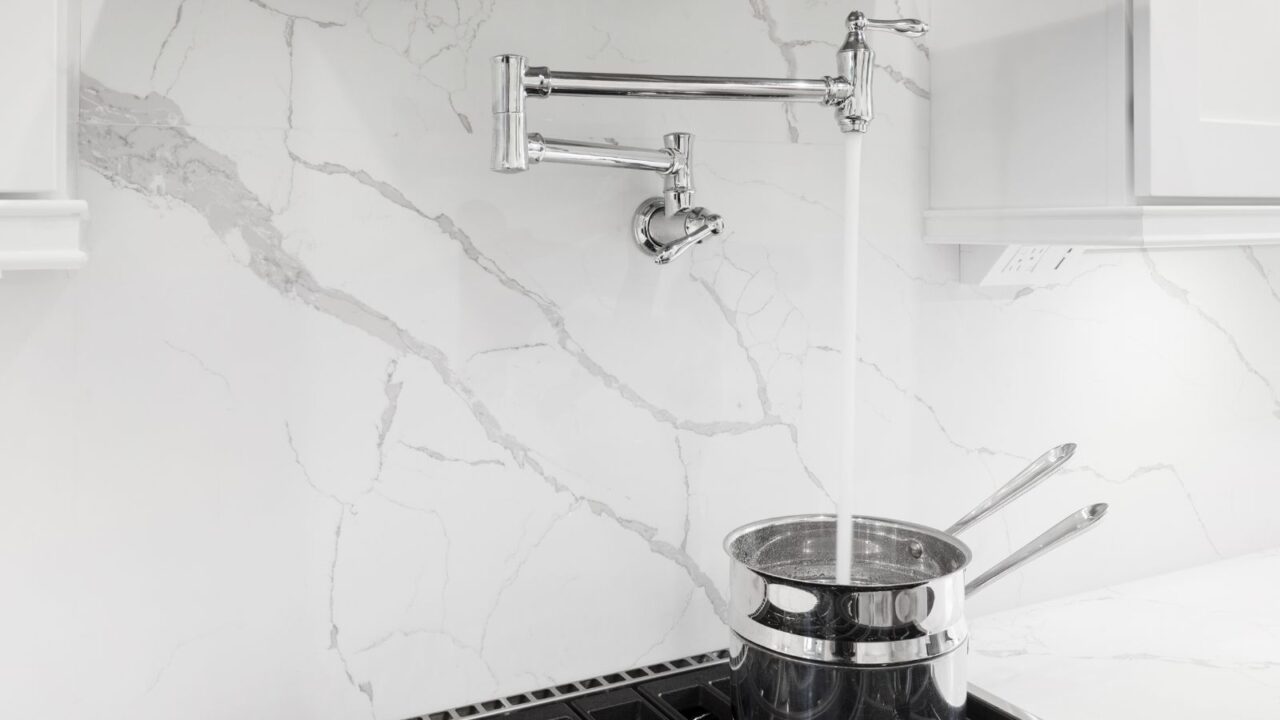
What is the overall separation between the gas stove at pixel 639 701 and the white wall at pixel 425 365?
24 millimetres

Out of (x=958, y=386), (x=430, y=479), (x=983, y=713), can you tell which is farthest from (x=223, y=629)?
(x=958, y=386)

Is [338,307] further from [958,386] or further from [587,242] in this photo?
[958,386]

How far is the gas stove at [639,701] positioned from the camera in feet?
3.25

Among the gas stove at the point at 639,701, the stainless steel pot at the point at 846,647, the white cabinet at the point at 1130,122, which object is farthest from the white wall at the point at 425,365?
the stainless steel pot at the point at 846,647

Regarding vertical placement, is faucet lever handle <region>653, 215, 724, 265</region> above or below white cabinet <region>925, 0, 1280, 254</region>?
below

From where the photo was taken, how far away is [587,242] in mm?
1030

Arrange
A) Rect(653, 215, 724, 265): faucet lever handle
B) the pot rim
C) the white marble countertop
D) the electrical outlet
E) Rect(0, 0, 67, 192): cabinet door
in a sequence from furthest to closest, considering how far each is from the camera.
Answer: the electrical outlet, the white marble countertop, Rect(653, 215, 724, 265): faucet lever handle, the pot rim, Rect(0, 0, 67, 192): cabinet door

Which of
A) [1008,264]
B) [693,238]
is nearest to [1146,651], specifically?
[1008,264]

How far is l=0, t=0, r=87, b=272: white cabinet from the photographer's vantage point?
63 centimetres

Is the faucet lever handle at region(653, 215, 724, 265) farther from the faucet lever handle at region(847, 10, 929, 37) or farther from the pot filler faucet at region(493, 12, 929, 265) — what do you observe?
the faucet lever handle at region(847, 10, 929, 37)

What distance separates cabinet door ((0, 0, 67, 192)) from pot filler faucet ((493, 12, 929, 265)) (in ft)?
1.11

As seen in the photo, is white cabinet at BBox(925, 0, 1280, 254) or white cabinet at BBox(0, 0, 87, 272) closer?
white cabinet at BBox(0, 0, 87, 272)

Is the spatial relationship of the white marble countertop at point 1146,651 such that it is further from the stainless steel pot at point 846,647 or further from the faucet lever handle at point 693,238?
the faucet lever handle at point 693,238

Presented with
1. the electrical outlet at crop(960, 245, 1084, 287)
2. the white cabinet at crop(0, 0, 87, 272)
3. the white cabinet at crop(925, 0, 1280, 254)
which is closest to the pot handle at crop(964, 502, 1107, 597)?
the white cabinet at crop(925, 0, 1280, 254)
